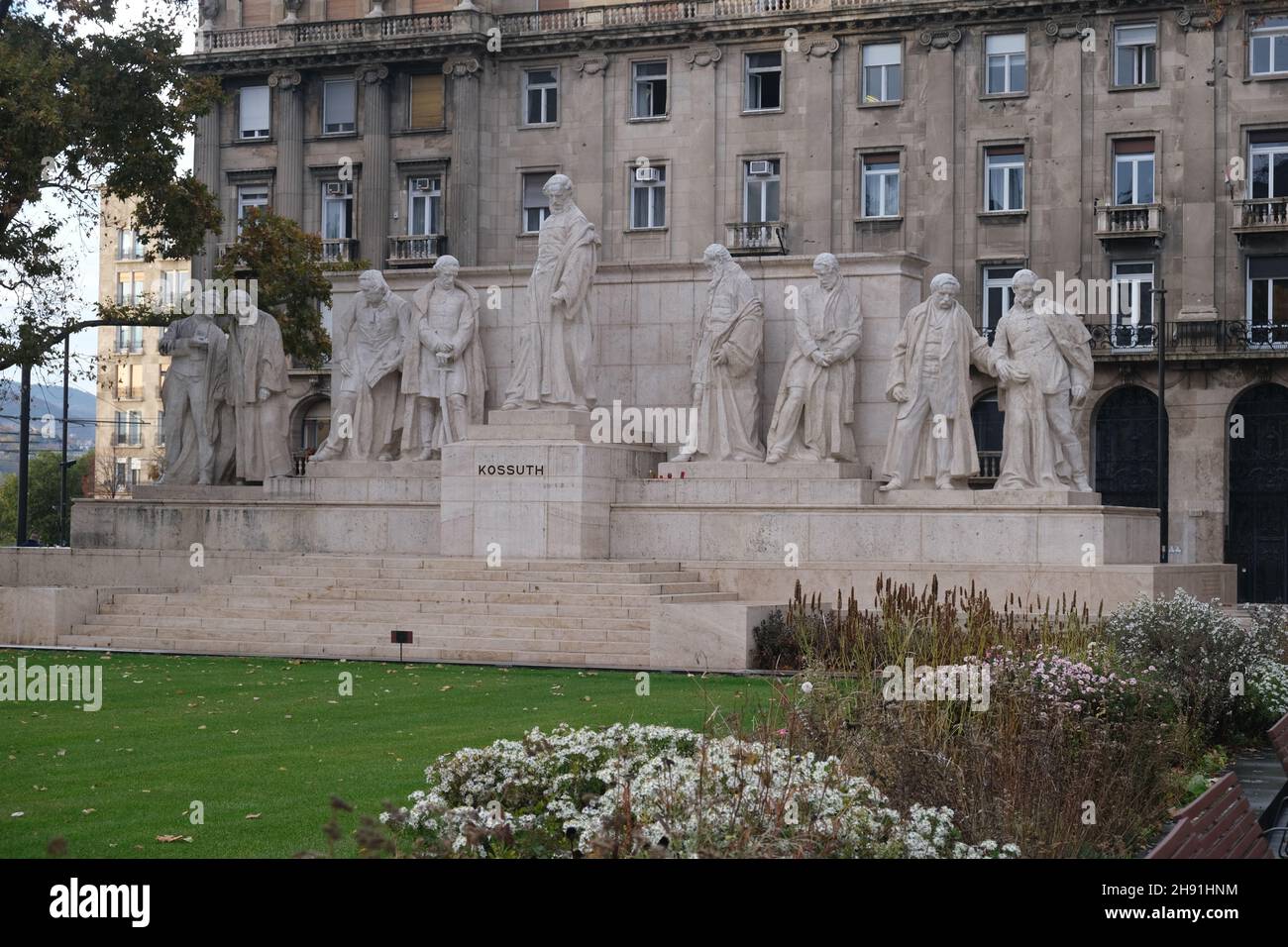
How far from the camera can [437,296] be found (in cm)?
3147

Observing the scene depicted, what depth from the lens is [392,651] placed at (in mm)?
24969

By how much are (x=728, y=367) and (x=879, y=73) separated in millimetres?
24824

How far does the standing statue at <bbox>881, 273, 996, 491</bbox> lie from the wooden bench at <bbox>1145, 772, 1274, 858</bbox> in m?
19.2

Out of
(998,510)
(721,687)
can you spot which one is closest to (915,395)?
(998,510)

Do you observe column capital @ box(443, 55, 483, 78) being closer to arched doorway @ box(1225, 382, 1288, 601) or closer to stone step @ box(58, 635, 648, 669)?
arched doorway @ box(1225, 382, 1288, 601)

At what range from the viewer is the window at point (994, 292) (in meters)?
51.2

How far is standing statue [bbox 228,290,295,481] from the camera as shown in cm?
3253

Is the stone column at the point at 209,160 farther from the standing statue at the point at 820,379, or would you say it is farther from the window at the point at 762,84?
the standing statue at the point at 820,379

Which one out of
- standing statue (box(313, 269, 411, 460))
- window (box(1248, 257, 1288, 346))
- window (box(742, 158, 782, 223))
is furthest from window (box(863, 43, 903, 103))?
standing statue (box(313, 269, 411, 460))

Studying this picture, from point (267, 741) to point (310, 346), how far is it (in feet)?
93.6

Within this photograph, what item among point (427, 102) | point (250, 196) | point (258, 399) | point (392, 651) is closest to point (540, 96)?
point (427, 102)

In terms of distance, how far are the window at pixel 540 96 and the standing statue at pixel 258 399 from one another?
23846mm

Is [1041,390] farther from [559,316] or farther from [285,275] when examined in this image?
[285,275]

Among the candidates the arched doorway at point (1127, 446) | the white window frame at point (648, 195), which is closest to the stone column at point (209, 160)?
the white window frame at point (648, 195)
